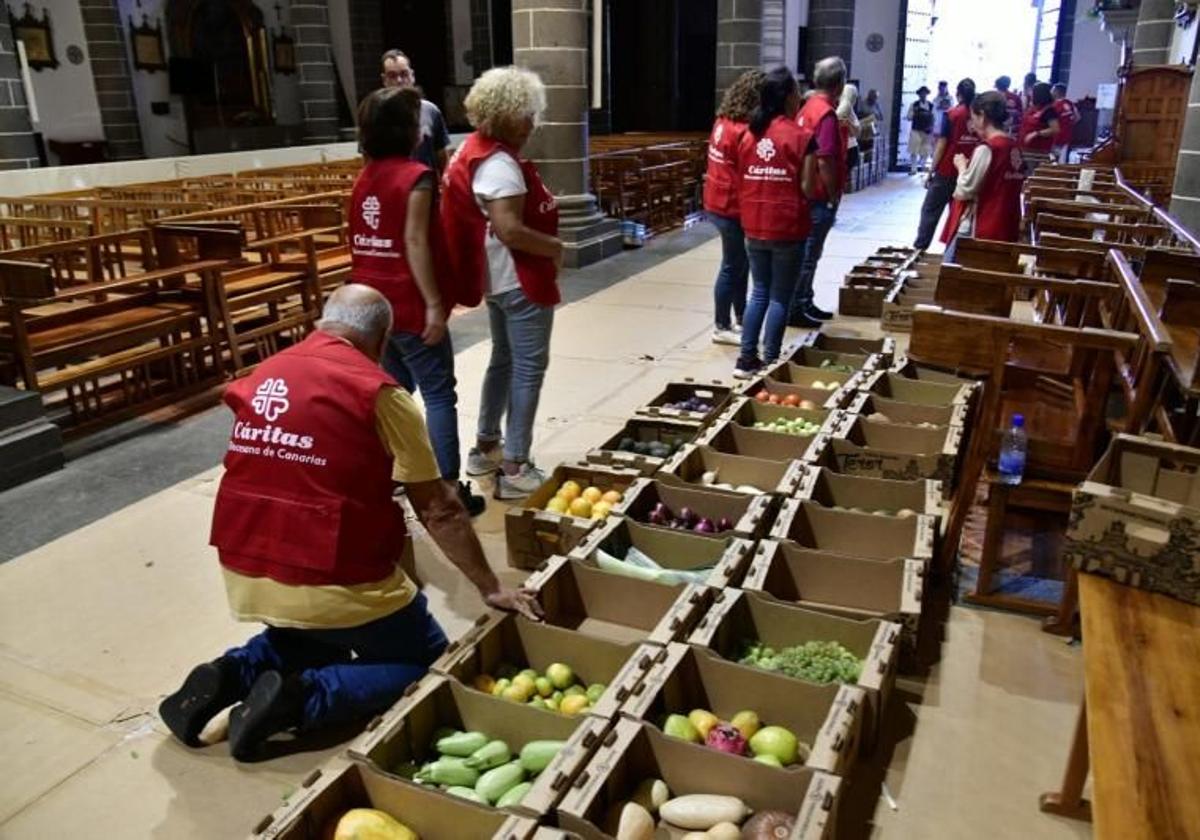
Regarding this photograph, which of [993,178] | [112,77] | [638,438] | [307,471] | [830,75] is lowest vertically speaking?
[638,438]

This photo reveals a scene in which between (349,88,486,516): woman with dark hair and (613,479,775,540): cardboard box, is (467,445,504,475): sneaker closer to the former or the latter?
(349,88,486,516): woman with dark hair

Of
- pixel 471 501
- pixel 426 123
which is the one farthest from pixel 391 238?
pixel 426 123

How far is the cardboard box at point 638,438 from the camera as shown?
3809 millimetres

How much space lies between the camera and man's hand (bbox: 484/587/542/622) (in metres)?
2.60

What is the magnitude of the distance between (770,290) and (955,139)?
384 cm

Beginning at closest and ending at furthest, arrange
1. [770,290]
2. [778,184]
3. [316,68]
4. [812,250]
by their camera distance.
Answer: [778,184] < [770,290] < [812,250] < [316,68]

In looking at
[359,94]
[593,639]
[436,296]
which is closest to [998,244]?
[436,296]

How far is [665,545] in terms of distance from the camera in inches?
122

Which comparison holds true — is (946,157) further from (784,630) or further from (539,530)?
(784,630)

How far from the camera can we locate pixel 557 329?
6668mm

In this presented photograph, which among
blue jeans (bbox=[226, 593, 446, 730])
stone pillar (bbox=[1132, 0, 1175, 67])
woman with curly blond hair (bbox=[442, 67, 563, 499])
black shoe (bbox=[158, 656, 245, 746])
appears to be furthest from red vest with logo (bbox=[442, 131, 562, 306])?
stone pillar (bbox=[1132, 0, 1175, 67])

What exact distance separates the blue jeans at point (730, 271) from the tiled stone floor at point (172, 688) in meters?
2.03

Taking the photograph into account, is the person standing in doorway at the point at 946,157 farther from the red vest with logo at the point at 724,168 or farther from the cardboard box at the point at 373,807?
the cardboard box at the point at 373,807

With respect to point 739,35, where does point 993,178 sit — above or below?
below
